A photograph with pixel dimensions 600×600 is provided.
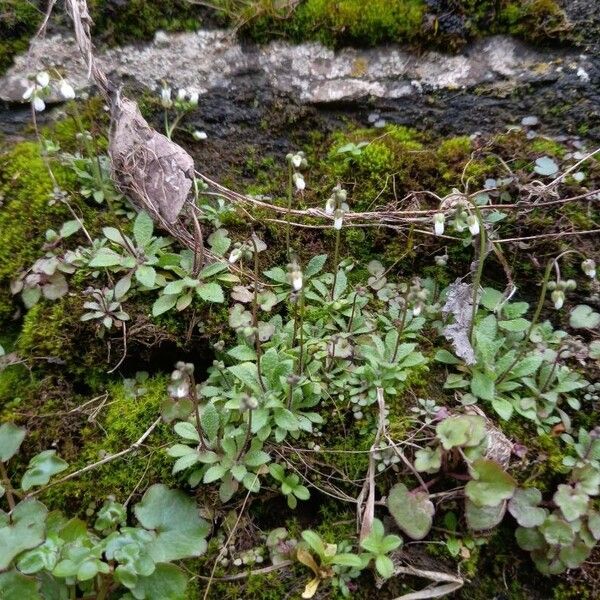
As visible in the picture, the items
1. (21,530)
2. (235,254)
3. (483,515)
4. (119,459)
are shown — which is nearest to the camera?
(21,530)

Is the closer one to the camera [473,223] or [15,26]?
[473,223]

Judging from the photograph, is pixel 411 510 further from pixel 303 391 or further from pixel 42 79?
pixel 42 79

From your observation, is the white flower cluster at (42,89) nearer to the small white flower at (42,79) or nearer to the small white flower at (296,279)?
the small white flower at (42,79)

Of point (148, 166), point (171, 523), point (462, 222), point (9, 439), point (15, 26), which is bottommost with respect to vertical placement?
point (171, 523)

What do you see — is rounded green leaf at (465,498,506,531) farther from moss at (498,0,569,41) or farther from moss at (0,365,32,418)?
moss at (498,0,569,41)

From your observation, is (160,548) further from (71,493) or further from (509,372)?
(509,372)

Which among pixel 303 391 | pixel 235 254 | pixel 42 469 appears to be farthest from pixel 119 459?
pixel 235 254

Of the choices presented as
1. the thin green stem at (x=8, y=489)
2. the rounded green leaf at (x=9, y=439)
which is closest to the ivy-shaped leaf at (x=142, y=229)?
the rounded green leaf at (x=9, y=439)

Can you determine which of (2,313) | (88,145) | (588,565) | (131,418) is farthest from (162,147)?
(588,565)
